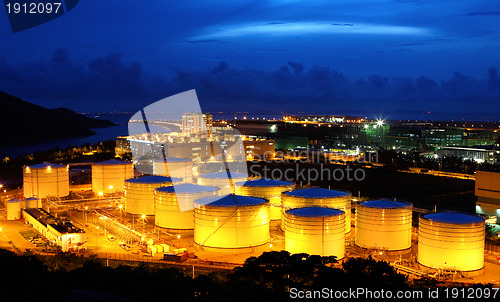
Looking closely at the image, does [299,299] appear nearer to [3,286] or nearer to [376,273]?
[376,273]

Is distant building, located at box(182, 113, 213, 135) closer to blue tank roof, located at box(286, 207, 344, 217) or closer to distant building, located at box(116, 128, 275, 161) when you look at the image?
distant building, located at box(116, 128, 275, 161)

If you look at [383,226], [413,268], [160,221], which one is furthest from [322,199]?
[160,221]

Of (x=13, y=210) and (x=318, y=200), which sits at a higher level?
(x=318, y=200)

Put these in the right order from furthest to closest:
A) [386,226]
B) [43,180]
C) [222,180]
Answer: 1. [43,180]
2. [222,180]
3. [386,226]

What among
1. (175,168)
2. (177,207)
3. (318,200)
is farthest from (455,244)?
(175,168)

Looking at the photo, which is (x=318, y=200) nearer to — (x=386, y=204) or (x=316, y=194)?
(x=316, y=194)

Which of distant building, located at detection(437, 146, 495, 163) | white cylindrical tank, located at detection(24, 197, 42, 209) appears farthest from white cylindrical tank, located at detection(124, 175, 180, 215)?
distant building, located at detection(437, 146, 495, 163)

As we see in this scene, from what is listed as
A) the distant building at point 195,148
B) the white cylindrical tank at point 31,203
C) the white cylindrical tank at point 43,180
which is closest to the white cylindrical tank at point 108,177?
the white cylindrical tank at point 43,180
